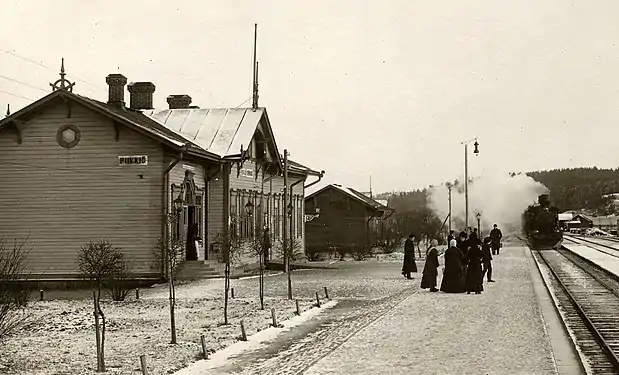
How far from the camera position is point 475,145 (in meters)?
54.6

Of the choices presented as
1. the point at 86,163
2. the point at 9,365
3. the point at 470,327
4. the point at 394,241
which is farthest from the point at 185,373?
the point at 394,241

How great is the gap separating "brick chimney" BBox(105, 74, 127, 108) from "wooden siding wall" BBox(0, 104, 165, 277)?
14.2 feet

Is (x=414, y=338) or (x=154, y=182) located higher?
(x=154, y=182)

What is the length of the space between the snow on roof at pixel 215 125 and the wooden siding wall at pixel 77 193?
15.8 feet

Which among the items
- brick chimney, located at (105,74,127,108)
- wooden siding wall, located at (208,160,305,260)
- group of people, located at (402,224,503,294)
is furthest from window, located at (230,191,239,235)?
group of people, located at (402,224,503,294)

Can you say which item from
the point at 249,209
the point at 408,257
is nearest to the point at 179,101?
the point at 249,209

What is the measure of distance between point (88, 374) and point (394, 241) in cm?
4453

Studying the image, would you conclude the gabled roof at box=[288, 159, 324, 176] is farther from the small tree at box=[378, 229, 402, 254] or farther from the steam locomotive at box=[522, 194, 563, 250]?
the steam locomotive at box=[522, 194, 563, 250]

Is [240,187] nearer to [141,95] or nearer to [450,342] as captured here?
[141,95]

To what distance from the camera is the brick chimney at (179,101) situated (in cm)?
3788

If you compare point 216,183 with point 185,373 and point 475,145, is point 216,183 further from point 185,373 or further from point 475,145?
point 475,145

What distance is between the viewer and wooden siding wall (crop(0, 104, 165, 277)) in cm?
2594

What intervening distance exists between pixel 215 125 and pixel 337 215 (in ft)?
79.0

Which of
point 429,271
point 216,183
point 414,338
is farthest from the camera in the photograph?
point 216,183
